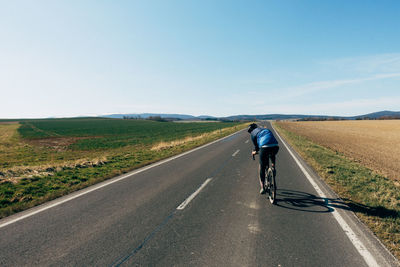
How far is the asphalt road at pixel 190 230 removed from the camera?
3213 mm

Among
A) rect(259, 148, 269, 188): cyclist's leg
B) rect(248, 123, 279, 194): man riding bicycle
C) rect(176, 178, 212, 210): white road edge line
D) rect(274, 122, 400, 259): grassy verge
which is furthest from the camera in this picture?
rect(259, 148, 269, 188): cyclist's leg

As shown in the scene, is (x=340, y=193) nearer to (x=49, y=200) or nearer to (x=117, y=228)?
(x=117, y=228)

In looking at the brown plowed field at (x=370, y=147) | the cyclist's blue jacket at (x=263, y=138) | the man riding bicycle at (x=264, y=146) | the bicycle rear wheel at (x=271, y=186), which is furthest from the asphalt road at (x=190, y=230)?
the brown plowed field at (x=370, y=147)

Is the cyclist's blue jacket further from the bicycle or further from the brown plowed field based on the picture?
the brown plowed field

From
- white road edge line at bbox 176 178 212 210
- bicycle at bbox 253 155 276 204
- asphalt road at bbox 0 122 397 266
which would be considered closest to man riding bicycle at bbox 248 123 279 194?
bicycle at bbox 253 155 276 204

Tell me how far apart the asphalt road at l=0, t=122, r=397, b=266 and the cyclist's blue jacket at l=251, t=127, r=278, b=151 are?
1553 millimetres

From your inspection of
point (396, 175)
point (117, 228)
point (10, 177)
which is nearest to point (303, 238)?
point (117, 228)

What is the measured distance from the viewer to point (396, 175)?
9.23 meters

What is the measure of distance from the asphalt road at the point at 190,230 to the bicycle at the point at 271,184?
221 millimetres

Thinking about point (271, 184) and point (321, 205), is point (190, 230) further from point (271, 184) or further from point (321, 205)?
point (321, 205)

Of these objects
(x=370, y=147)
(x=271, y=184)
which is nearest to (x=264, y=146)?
(x=271, y=184)

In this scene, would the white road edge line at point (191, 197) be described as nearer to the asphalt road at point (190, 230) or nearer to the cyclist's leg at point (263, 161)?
the asphalt road at point (190, 230)

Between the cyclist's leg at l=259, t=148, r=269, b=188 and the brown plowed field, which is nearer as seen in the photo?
the cyclist's leg at l=259, t=148, r=269, b=188

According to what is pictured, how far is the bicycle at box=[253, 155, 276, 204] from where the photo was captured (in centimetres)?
528
